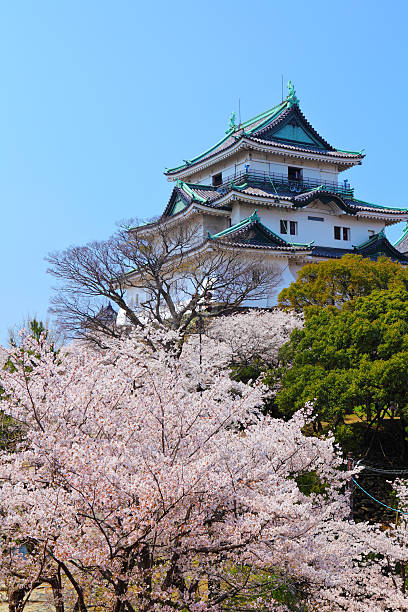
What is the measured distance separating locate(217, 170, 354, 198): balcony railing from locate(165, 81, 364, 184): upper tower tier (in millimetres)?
638

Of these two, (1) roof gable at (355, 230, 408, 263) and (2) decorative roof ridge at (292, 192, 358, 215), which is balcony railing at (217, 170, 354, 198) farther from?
(1) roof gable at (355, 230, 408, 263)

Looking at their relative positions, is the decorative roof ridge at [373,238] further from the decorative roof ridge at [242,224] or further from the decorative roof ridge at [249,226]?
the decorative roof ridge at [242,224]

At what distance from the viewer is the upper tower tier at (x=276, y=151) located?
119 feet

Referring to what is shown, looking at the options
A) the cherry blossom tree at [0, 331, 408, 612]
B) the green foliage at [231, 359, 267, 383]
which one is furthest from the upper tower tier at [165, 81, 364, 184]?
the cherry blossom tree at [0, 331, 408, 612]

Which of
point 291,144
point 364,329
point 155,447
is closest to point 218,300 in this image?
point 364,329

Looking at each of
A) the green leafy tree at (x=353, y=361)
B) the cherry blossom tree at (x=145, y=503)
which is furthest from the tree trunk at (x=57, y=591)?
the green leafy tree at (x=353, y=361)

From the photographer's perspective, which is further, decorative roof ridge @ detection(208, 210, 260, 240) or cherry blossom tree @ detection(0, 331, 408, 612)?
decorative roof ridge @ detection(208, 210, 260, 240)

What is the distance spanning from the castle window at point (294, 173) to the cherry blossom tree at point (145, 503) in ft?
101

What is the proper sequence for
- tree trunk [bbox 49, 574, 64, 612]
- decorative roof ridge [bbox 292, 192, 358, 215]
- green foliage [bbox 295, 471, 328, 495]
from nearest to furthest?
tree trunk [bbox 49, 574, 64, 612] < green foliage [bbox 295, 471, 328, 495] < decorative roof ridge [bbox 292, 192, 358, 215]

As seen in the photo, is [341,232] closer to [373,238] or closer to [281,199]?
[373,238]

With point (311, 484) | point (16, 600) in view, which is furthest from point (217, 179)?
point (16, 600)

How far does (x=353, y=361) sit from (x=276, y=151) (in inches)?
860

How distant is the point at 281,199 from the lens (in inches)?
1353

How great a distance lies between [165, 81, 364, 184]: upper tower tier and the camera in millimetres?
36250
